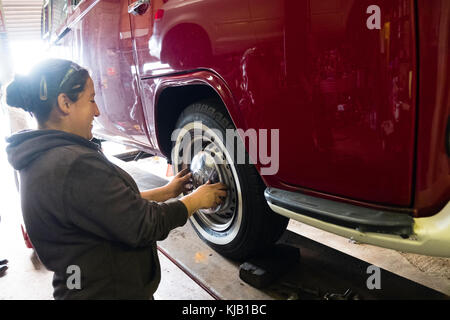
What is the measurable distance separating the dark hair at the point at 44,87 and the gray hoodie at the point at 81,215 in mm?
88

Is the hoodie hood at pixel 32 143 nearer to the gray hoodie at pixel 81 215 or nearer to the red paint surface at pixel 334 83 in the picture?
the gray hoodie at pixel 81 215

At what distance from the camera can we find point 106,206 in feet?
3.20

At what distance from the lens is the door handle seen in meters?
1.53

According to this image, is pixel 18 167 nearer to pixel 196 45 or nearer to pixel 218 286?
pixel 196 45

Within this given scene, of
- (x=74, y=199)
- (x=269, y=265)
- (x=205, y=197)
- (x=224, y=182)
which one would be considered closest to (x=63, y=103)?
(x=74, y=199)

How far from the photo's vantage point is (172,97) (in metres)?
1.71

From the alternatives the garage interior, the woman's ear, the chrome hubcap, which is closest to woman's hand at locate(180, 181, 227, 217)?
the chrome hubcap

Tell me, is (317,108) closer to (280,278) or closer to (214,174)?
(214,174)

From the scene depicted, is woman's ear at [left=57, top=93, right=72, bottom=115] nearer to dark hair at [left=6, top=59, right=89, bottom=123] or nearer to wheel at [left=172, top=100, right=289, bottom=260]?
dark hair at [left=6, top=59, right=89, bottom=123]

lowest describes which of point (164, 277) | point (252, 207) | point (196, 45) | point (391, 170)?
point (164, 277)

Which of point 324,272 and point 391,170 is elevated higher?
point 391,170

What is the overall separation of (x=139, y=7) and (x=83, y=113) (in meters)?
0.77
